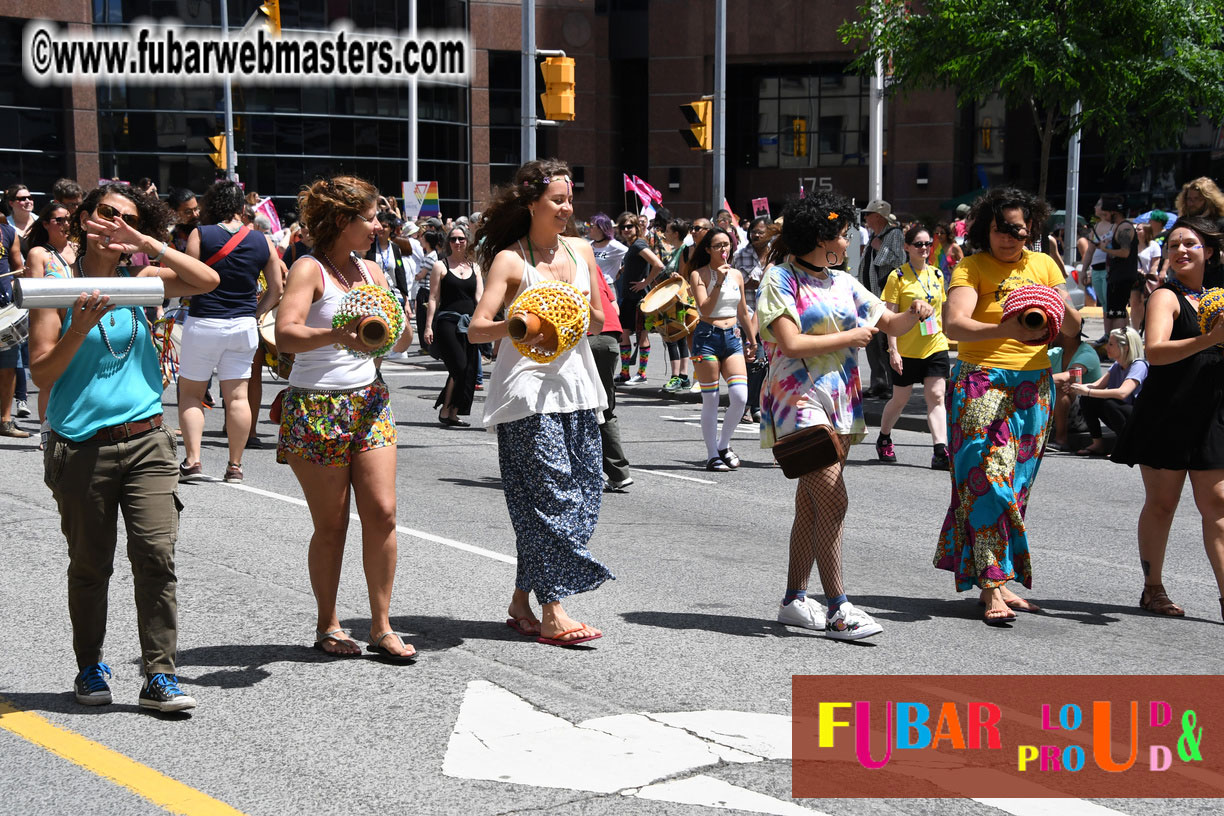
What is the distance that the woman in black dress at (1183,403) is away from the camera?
253 inches

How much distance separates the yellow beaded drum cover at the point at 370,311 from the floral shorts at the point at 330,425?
185mm

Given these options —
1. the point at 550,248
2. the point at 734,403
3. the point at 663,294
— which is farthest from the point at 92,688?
the point at 663,294

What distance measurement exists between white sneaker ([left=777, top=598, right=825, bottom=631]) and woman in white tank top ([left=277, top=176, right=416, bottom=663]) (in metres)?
1.67

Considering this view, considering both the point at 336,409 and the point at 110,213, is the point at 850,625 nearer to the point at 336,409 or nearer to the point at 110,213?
the point at 336,409

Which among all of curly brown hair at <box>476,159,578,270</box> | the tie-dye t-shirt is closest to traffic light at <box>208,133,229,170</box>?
curly brown hair at <box>476,159,578,270</box>

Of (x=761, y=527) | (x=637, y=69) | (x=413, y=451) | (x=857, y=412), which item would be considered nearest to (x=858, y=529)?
(x=761, y=527)

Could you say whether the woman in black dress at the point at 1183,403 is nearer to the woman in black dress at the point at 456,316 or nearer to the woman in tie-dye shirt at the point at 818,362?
the woman in tie-dye shirt at the point at 818,362

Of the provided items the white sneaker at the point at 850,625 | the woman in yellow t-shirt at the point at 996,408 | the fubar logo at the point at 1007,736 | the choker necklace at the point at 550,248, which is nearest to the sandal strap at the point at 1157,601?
the woman in yellow t-shirt at the point at 996,408

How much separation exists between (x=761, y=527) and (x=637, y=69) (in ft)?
162

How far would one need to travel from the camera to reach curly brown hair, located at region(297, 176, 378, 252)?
5.45 m

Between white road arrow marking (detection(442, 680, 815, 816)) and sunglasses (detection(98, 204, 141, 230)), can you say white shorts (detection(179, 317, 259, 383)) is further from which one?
white road arrow marking (detection(442, 680, 815, 816))

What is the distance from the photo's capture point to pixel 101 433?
481 cm

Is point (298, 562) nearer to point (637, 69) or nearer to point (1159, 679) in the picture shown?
point (1159, 679)

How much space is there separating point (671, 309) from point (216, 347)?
14.3 feet
